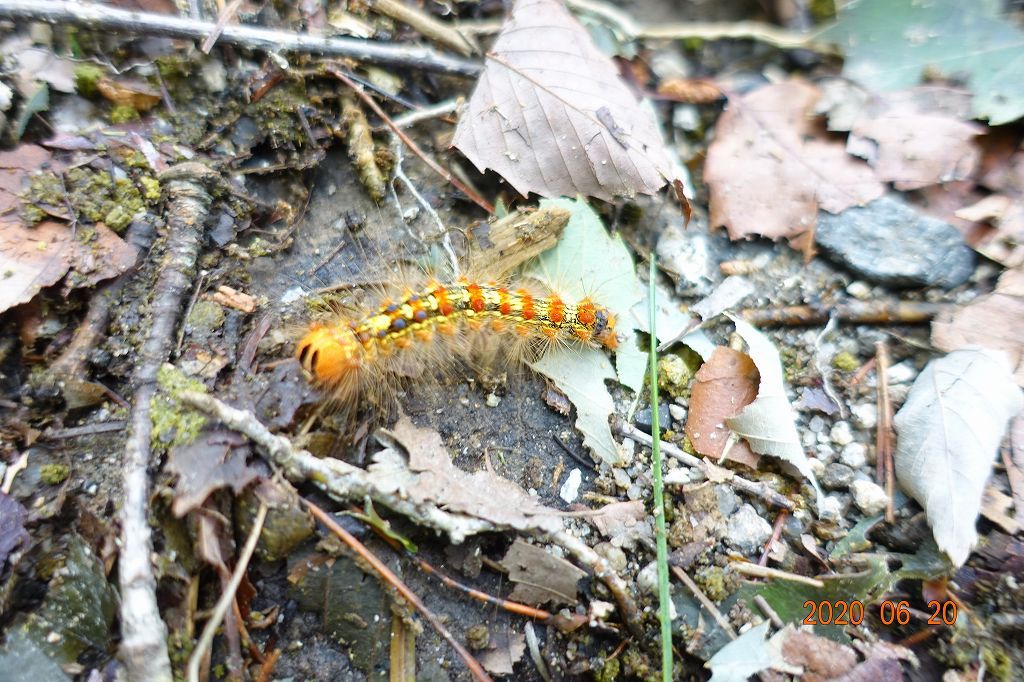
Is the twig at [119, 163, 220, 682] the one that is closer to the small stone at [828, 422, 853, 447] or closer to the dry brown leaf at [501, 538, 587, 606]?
the dry brown leaf at [501, 538, 587, 606]

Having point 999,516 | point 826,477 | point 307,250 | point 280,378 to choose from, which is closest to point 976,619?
point 999,516

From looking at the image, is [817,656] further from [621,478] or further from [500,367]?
[500,367]

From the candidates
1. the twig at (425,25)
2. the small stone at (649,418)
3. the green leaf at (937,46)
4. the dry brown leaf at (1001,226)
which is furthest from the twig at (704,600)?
the green leaf at (937,46)

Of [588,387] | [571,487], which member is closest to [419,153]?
[588,387]

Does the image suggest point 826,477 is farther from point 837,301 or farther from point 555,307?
point 555,307

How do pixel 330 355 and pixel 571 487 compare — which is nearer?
pixel 330 355

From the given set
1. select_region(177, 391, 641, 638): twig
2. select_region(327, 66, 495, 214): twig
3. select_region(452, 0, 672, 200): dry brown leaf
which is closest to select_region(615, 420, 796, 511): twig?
select_region(177, 391, 641, 638): twig

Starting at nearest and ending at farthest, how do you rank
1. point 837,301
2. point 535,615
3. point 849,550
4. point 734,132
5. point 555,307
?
point 535,615 → point 849,550 → point 555,307 → point 837,301 → point 734,132
